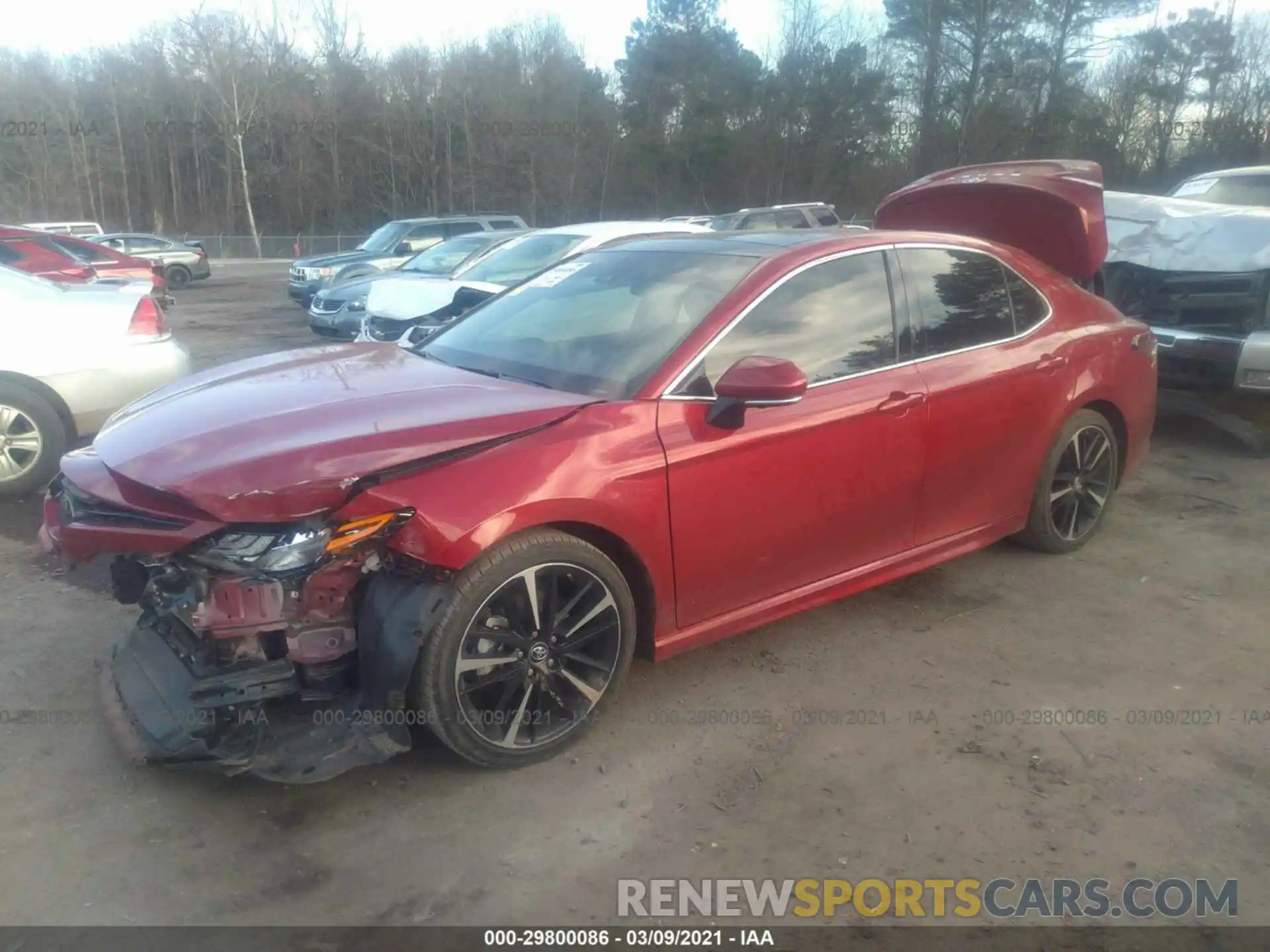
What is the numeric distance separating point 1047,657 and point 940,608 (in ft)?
1.86

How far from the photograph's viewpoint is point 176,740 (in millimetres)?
2889

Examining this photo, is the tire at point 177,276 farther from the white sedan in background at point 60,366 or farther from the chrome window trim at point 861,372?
the chrome window trim at point 861,372

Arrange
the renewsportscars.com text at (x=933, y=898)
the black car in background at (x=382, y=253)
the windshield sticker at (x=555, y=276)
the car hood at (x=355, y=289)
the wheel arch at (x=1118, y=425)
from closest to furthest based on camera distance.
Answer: the renewsportscars.com text at (x=933, y=898) → the windshield sticker at (x=555, y=276) → the wheel arch at (x=1118, y=425) → the car hood at (x=355, y=289) → the black car in background at (x=382, y=253)

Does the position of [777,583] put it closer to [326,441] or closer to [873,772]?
[873,772]

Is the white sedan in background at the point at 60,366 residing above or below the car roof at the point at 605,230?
below

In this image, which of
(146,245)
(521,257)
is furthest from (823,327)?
(146,245)

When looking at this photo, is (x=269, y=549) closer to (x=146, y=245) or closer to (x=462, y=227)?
(x=462, y=227)

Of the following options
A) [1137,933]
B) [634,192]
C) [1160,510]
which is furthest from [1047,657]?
[634,192]

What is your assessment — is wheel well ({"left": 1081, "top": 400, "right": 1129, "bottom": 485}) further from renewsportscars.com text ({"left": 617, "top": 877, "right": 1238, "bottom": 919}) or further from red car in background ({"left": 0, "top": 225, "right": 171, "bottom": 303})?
red car in background ({"left": 0, "top": 225, "right": 171, "bottom": 303})

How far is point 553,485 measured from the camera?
3.04 m

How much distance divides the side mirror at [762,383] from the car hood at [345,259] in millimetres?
15329

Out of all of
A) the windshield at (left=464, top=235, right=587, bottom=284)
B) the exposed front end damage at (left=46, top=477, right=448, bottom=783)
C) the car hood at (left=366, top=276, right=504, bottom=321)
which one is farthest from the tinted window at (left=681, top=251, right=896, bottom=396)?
the windshield at (left=464, top=235, right=587, bottom=284)

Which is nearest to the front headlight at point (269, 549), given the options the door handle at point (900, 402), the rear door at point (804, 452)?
the rear door at point (804, 452)

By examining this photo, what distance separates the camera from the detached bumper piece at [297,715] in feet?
9.36
